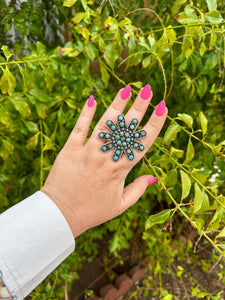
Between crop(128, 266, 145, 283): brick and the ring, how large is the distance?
3.51ft

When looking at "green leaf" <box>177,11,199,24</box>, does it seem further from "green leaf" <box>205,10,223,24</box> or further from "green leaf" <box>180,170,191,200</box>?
"green leaf" <box>180,170,191,200</box>

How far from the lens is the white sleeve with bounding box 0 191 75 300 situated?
48 cm

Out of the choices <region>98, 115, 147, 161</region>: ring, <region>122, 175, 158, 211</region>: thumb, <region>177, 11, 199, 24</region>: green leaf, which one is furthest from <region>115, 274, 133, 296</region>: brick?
<region>177, 11, 199, 24</region>: green leaf

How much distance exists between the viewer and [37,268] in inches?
19.9

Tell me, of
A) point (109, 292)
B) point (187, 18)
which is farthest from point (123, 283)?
point (187, 18)

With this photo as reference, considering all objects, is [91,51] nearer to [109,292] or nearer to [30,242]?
[30,242]

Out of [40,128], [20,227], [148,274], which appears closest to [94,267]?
[148,274]

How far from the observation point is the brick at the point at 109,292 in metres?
1.30

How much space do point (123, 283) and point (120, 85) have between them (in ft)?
3.31

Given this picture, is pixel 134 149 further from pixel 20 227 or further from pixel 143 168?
pixel 20 227

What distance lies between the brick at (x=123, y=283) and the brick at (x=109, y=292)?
0.02m

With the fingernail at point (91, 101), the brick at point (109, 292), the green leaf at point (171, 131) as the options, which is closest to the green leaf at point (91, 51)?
the fingernail at point (91, 101)

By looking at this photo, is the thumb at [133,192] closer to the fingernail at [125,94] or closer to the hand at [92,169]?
the hand at [92,169]

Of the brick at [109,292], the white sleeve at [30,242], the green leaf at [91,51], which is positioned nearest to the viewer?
the white sleeve at [30,242]
